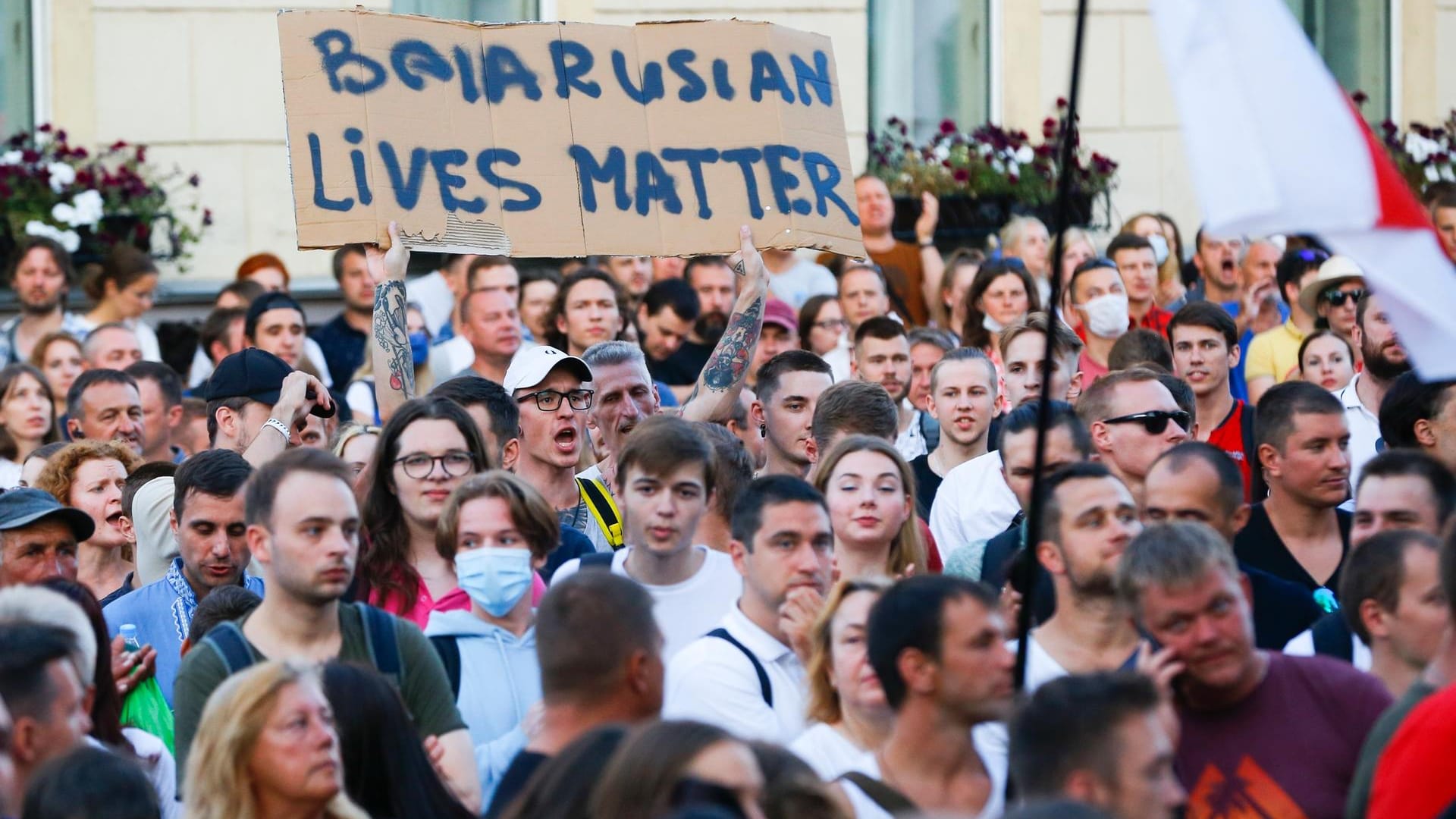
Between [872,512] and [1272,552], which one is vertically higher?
[872,512]

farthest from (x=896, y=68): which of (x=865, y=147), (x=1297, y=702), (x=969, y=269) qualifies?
(x=1297, y=702)

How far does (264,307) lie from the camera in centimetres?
976

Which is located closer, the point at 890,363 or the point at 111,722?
the point at 111,722

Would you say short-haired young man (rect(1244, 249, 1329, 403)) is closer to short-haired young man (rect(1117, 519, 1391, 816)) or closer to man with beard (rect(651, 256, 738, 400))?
man with beard (rect(651, 256, 738, 400))

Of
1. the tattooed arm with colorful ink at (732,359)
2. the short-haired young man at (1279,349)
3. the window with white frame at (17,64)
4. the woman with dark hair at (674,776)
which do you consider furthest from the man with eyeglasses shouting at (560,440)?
the window with white frame at (17,64)

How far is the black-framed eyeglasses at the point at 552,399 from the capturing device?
24.4 feet

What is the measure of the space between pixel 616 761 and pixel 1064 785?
88 cm

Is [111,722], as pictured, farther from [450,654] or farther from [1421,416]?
[1421,416]

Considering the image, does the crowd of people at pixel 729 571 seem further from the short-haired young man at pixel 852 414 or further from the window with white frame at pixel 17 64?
the window with white frame at pixel 17 64

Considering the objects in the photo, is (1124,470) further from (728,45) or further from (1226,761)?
(1226,761)

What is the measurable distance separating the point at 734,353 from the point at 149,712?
9.07 feet

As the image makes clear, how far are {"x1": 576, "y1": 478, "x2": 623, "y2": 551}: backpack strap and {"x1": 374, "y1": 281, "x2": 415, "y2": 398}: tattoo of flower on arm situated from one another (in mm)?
661

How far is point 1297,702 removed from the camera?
184 inches

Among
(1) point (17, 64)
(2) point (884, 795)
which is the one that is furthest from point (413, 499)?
(1) point (17, 64)
